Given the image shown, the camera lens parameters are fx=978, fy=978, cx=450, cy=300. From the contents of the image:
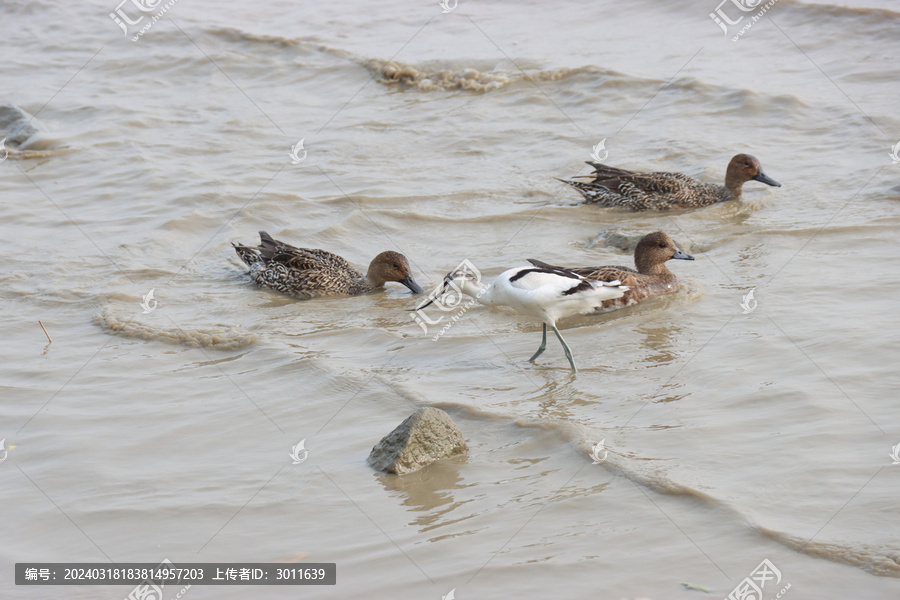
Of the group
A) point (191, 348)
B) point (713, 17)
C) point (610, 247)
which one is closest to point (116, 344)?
point (191, 348)

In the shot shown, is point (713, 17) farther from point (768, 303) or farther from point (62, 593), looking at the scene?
point (62, 593)

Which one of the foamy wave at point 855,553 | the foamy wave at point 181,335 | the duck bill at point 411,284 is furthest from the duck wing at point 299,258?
the foamy wave at point 855,553

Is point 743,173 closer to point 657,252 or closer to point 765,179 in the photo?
point 765,179

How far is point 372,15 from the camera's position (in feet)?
58.0

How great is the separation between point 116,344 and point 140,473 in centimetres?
232

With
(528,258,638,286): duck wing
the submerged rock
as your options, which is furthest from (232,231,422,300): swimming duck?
the submerged rock

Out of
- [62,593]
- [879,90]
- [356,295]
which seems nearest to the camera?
[62,593]

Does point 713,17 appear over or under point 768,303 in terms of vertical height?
over

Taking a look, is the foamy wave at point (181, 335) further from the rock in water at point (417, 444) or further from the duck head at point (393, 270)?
the rock in water at point (417, 444)

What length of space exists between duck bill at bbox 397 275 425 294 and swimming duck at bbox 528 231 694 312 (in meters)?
1.39

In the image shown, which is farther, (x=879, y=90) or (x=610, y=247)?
(x=879, y=90)

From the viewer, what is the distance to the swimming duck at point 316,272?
28.4 ft

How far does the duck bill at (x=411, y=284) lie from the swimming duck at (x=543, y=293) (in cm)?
165

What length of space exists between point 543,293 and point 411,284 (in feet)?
7.65
